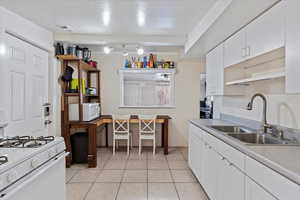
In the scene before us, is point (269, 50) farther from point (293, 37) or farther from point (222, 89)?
point (222, 89)

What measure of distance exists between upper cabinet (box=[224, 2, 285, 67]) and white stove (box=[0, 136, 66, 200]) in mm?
2078

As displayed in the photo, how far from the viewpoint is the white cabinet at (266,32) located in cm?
174

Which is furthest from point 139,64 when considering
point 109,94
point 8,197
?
point 8,197

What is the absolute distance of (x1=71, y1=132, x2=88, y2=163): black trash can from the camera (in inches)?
159

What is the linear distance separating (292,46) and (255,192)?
3.46 ft

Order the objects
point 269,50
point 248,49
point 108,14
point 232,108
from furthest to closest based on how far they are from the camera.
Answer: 1. point 232,108
2. point 108,14
3. point 248,49
4. point 269,50

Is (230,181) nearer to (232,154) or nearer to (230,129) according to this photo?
(232,154)

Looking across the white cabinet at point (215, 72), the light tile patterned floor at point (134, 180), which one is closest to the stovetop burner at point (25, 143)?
the light tile patterned floor at point (134, 180)

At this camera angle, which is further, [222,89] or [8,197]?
[222,89]

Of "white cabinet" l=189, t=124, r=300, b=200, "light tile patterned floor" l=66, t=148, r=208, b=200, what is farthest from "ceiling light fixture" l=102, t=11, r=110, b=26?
"light tile patterned floor" l=66, t=148, r=208, b=200

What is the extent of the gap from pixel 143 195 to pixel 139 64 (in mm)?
3257

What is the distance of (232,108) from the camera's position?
339 centimetres

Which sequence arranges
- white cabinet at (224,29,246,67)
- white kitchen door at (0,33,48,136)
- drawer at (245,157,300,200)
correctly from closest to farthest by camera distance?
drawer at (245,157,300,200) < white cabinet at (224,29,246,67) < white kitchen door at (0,33,48,136)

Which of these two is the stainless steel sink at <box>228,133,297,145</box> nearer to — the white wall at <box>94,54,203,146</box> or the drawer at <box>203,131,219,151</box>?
the drawer at <box>203,131,219,151</box>
